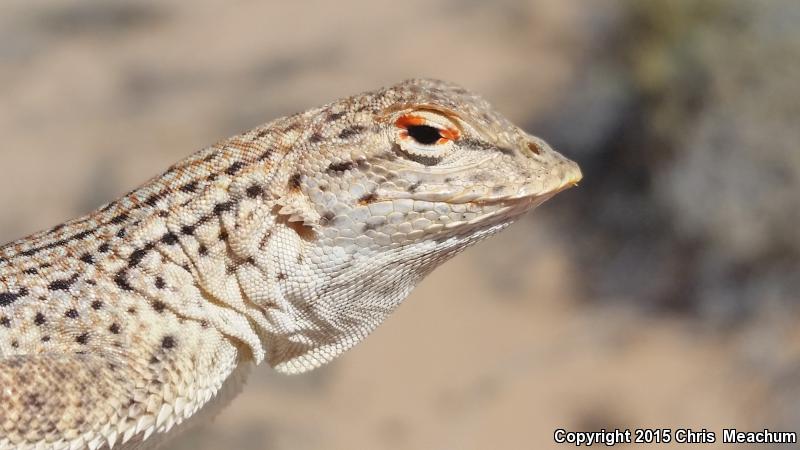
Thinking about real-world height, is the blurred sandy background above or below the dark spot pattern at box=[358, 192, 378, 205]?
above

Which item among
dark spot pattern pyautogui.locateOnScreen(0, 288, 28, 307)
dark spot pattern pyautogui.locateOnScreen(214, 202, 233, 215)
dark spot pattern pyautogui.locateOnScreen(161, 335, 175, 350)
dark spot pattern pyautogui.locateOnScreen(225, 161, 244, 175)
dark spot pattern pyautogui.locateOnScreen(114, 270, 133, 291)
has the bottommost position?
dark spot pattern pyautogui.locateOnScreen(161, 335, 175, 350)

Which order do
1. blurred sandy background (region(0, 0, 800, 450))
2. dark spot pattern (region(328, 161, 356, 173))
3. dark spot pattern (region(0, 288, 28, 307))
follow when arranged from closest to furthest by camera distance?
1. dark spot pattern (region(0, 288, 28, 307))
2. dark spot pattern (region(328, 161, 356, 173))
3. blurred sandy background (region(0, 0, 800, 450))

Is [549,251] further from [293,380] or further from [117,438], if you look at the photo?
[117,438]

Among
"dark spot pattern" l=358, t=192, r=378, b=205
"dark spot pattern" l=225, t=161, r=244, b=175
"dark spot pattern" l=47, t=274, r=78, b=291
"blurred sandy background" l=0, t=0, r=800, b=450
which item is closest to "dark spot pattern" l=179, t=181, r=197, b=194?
"dark spot pattern" l=225, t=161, r=244, b=175

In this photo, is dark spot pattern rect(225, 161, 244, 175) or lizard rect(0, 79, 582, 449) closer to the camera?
lizard rect(0, 79, 582, 449)

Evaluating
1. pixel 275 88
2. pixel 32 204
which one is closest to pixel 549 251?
pixel 275 88

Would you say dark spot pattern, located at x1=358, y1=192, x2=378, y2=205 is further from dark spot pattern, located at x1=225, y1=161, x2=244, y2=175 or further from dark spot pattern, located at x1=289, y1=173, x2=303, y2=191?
dark spot pattern, located at x1=225, y1=161, x2=244, y2=175

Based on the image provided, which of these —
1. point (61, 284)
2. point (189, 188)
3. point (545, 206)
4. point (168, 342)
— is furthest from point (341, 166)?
point (545, 206)

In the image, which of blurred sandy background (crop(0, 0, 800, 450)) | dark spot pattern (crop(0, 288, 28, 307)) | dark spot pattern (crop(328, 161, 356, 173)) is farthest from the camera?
blurred sandy background (crop(0, 0, 800, 450))
